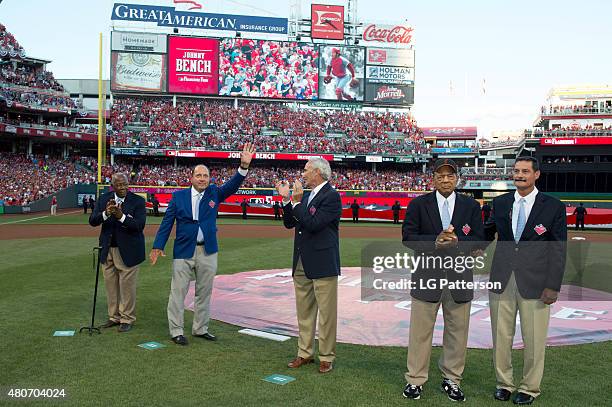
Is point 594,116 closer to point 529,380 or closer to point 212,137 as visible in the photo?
point 212,137

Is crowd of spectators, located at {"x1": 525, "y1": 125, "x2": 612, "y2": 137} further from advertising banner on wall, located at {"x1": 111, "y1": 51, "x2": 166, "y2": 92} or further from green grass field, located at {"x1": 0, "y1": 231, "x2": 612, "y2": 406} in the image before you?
green grass field, located at {"x1": 0, "y1": 231, "x2": 612, "y2": 406}

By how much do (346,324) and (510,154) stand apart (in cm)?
6303

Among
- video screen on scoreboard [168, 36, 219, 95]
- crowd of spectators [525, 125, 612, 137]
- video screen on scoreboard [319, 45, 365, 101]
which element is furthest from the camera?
video screen on scoreboard [319, 45, 365, 101]

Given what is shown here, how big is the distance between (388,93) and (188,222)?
49.8 meters

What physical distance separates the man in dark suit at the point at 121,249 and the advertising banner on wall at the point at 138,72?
46.5 meters

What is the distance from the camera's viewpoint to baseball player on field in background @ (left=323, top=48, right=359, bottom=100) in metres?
52.8

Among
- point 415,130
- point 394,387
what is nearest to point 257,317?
point 394,387

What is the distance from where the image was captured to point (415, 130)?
5431 cm

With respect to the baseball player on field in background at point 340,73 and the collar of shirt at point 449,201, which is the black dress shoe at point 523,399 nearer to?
the collar of shirt at point 449,201

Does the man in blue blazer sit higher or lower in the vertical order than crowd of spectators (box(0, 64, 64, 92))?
lower

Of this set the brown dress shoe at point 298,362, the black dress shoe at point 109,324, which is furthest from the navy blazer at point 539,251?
the black dress shoe at point 109,324

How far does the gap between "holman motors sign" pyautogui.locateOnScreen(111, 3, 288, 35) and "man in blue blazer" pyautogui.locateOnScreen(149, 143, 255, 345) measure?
4879 centimetres

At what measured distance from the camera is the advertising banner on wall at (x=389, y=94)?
5369cm

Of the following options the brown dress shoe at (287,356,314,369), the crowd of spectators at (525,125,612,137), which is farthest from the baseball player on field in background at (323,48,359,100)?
the brown dress shoe at (287,356,314,369)
